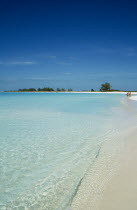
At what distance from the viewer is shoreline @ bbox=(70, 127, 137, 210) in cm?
198

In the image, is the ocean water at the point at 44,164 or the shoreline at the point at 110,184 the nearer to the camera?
the shoreline at the point at 110,184

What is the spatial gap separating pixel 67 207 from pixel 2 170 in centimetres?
144

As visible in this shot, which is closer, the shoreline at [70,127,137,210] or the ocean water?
the shoreline at [70,127,137,210]

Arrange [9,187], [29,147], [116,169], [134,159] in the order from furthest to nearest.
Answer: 1. [29,147]
2. [134,159]
3. [116,169]
4. [9,187]

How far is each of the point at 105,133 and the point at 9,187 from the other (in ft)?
11.5

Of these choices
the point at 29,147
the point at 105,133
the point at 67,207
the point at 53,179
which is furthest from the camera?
the point at 105,133

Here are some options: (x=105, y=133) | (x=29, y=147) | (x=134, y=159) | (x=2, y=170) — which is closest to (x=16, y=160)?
(x=2, y=170)

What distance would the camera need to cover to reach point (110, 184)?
7.94ft

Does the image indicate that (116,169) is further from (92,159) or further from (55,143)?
(55,143)

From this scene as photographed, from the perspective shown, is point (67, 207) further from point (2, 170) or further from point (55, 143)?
point (55, 143)

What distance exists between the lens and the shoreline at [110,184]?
1.98 meters

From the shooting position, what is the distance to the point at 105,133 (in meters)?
5.35

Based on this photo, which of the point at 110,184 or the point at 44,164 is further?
the point at 44,164

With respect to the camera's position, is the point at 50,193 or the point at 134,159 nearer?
the point at 50,193
